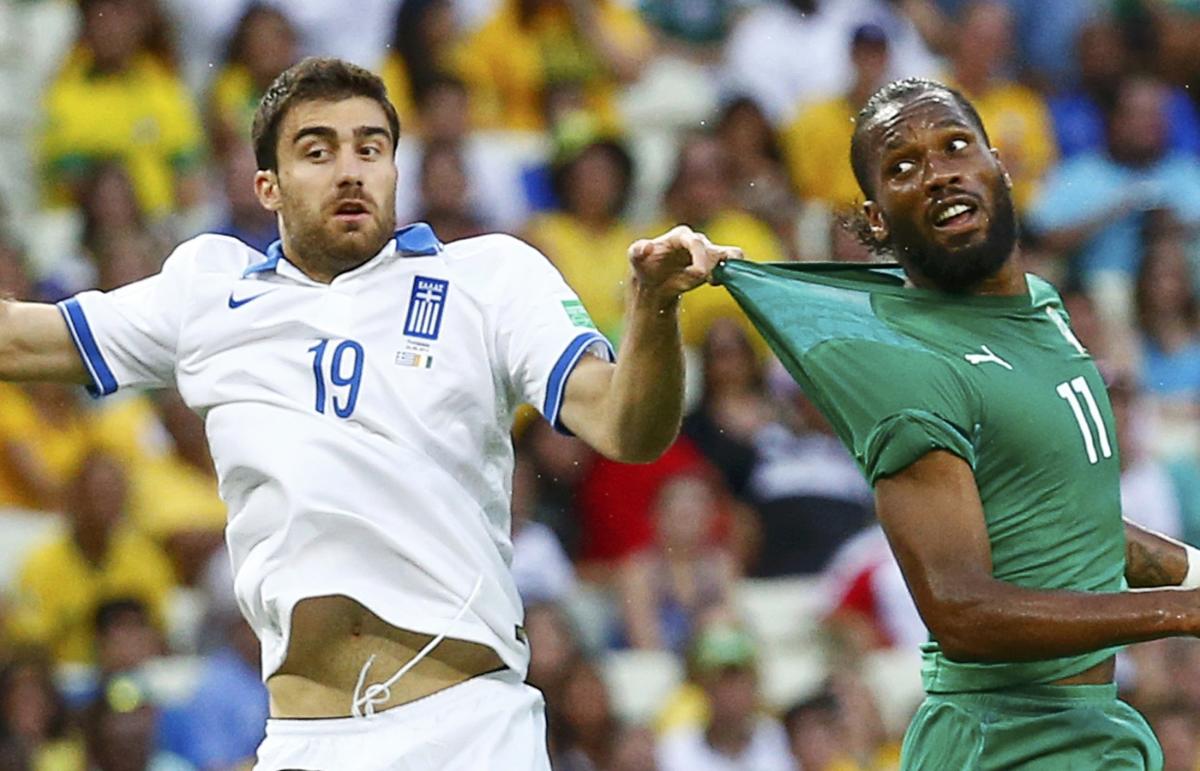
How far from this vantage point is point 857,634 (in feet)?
29.5

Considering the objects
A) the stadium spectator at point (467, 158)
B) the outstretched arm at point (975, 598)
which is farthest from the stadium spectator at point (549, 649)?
the outstretched arm at point (975, 598)

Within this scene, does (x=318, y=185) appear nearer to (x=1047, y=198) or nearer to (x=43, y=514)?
(x=43, y=514)

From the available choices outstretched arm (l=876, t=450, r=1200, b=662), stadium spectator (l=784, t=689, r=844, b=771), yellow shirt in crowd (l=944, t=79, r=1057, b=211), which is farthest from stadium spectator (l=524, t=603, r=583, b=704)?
outstretched arm (l=876, t=450, r=1200, b=662)

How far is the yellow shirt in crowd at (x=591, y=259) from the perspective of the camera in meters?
9.52

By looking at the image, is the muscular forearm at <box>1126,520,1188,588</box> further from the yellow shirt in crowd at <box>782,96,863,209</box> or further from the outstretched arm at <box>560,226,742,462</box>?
the yellow shirt in crowd at <box>782,96,863,209</box>

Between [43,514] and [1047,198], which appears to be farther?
[1047,198]

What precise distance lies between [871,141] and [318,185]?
1.13 meters

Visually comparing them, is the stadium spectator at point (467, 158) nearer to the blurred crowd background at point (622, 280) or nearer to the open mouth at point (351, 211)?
the blurred crowd background at point (622, 280)

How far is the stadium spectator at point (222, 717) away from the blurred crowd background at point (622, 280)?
0.01m

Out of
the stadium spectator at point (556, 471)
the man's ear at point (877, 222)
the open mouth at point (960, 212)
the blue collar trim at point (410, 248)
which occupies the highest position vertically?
the open mouth at point (960, 212)

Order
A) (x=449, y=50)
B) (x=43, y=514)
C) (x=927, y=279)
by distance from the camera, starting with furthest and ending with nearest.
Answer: (x=449, y=50) < (x=43, y=514) < (x=927, y=279)

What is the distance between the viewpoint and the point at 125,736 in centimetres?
795

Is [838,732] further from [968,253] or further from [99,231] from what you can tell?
[968,253]

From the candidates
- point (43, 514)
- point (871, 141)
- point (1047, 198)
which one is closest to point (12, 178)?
point (43, 514)
